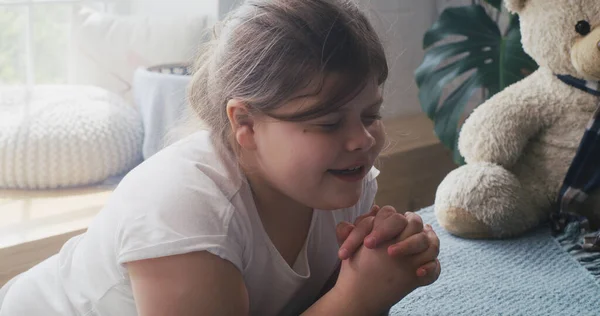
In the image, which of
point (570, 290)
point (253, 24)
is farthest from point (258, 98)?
point (570, 290)

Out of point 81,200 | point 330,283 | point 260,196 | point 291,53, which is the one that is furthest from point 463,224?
point 81,200

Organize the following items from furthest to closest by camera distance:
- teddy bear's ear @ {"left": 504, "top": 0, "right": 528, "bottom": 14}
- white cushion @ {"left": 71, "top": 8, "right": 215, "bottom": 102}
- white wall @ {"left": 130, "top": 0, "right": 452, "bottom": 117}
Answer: white wall @ {"left": 130, "top": 0, "right": 452, "bottom": 117} → white cushion @ {"left": 71, "top": 8, "right": 215, "bottom": 102} → teddy bear's ear @ {"left": 504, "top": 0, "right": 528, "bottom": 14}

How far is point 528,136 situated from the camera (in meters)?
1.24

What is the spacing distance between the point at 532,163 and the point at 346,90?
25.8 inches

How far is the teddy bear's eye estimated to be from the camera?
44.0 inches

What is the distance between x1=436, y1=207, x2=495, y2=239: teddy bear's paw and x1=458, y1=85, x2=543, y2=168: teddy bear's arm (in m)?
0.12

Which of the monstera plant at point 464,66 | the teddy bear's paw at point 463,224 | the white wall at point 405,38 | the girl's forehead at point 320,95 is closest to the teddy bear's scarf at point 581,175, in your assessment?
the teddy bear's paw at point 463,224

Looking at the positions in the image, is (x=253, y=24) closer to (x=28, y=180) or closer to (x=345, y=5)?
(x=345, y=5)

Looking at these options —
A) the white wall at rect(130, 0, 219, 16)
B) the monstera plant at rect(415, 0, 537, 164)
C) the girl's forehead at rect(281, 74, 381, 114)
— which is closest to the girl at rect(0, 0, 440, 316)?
the girl's forehead at rect(281, 74, 381, 114)

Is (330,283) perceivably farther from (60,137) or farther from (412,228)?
(60,137)

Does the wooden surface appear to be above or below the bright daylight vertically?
below

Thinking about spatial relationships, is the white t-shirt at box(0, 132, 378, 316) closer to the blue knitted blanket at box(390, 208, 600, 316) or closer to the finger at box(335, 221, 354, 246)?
the finger at box(335, 221, 354, 246)

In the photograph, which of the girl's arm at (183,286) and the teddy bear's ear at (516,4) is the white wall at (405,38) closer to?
the teddy bear's ear at (516,4)

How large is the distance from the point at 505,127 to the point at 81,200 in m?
0.79
